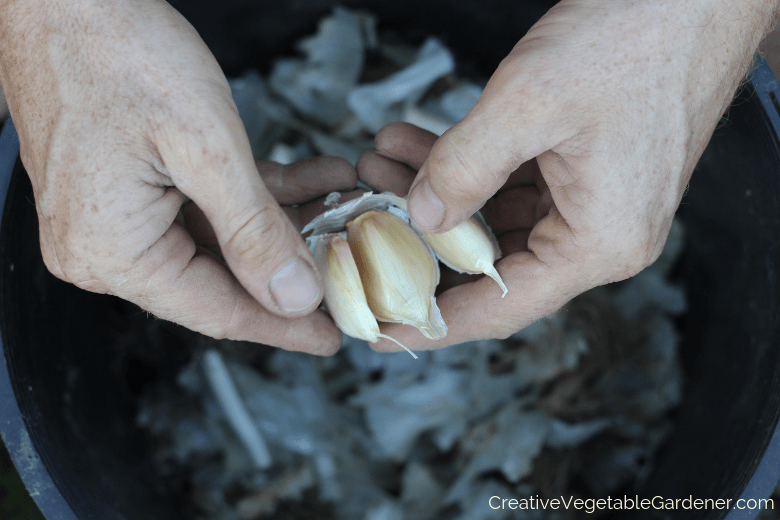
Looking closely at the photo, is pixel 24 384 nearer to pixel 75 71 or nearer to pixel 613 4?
pixel 75 71

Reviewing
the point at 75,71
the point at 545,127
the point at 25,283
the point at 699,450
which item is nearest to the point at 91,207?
the point at 75,71

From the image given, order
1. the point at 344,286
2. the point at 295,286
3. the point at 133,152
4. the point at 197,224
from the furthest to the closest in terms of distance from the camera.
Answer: the point at 197,224 → the point at 344,286 → the point at 295,286 → the point at 133,152

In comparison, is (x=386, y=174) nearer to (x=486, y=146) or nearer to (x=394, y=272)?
(x=394, y=272)

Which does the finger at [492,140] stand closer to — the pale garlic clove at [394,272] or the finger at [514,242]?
the pale garlic clove at [394,272]

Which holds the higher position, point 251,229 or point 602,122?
point 602,122

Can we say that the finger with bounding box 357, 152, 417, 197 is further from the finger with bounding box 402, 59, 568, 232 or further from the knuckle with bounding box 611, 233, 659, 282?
the knuckle with bounding box 611, 233, 659, 282

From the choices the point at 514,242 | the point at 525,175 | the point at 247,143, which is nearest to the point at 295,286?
the point at 247,143

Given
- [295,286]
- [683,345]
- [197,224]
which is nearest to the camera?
[295,286]
